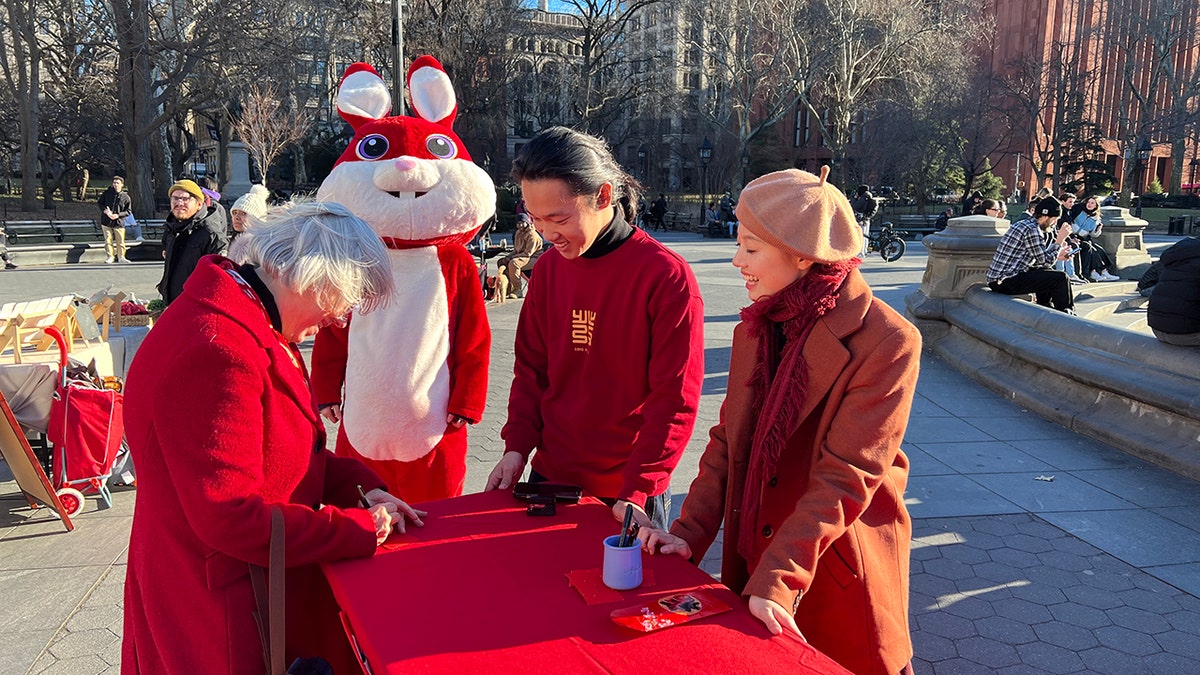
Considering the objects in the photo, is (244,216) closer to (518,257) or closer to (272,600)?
(272,600)

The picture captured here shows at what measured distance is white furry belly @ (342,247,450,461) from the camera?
3270 mm

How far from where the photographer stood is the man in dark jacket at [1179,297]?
5.54 m

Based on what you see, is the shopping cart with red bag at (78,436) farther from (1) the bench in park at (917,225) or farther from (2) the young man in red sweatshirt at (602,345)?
(1) the bench in park at (917,225)

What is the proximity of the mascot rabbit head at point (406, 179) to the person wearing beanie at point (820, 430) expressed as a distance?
1.58m

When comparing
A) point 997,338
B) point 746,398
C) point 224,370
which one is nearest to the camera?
point 224,370

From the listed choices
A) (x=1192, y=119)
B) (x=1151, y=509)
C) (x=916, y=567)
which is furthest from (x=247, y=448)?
(x=1192, y=119)

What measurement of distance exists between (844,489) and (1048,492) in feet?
13.3

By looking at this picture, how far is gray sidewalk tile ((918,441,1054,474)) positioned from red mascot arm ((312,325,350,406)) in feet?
13.7

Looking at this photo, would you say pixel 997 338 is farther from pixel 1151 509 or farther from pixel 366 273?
pixel 366 273

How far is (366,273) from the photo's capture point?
2002mm

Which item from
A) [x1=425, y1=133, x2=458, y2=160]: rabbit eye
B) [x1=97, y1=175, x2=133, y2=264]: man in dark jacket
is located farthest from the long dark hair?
[x1=97, y1=175, x2=133, y2=264]: man in dark jacket

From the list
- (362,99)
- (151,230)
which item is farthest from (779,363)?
(151,230)

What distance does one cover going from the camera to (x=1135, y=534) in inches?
180

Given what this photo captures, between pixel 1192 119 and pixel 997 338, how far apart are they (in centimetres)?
4471
